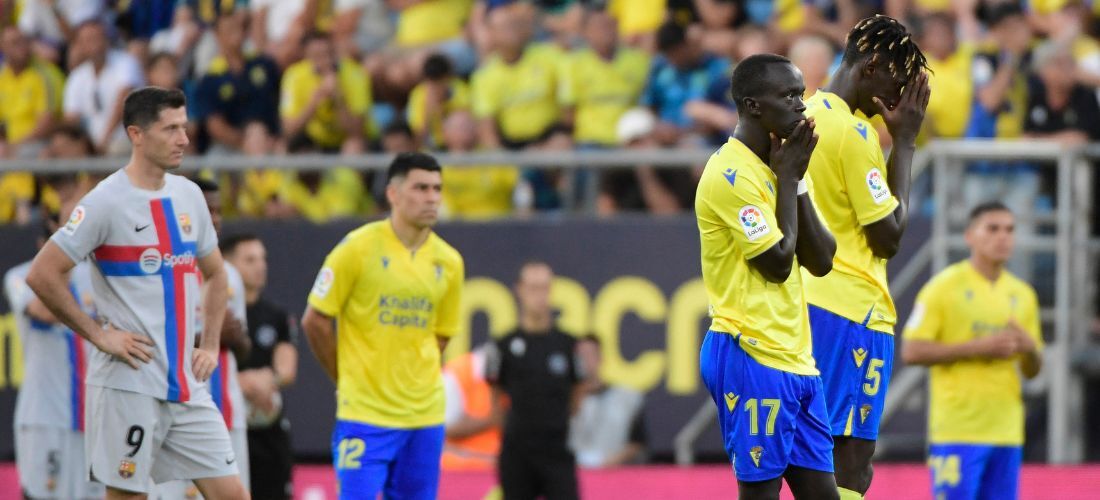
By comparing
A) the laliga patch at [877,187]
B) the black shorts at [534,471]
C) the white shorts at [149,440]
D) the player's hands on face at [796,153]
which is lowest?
the black shorts at [534,471]

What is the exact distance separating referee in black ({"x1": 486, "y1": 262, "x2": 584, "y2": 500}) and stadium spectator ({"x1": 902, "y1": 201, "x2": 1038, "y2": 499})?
233 centimetres

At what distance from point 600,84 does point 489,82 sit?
0.93 metres

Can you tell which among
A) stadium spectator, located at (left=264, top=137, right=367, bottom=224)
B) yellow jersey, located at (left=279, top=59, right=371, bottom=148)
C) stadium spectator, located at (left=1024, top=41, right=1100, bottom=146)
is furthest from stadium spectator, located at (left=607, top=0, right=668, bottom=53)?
stadium spectator, located at (left=1024, top=41, right=1100, bottom=146)

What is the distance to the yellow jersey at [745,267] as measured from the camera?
6.06 m

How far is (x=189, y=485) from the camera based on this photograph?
29.9 feet

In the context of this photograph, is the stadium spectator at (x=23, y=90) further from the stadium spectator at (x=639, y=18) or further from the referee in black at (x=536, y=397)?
the referee in black at (x=536, y=397)

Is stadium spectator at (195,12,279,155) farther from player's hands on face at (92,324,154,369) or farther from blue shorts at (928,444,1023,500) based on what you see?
player's hands on face at (92,324,154,369)

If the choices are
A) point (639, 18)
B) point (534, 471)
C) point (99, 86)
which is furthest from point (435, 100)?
point (534, 471)

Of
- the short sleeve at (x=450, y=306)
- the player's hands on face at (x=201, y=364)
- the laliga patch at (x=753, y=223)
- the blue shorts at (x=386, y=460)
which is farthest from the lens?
the short sleeve at (x=450, y=306)

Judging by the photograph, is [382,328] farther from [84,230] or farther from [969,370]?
[969,370]

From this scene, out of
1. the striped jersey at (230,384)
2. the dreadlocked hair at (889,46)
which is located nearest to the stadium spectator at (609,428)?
the striped jersey at (230,384)

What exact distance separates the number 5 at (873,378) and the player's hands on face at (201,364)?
2963mm

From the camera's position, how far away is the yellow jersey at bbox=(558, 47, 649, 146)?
1349 cm

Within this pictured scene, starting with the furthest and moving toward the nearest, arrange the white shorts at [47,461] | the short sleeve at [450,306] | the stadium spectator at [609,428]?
the stadium spectator at [609,428] → the white shorts at [47,461] → the short sleeve at [450,306]
